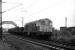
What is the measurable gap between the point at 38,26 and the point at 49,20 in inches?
154

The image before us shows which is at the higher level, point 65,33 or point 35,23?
point 35,23

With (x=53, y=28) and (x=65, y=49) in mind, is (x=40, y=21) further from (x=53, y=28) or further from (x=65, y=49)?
(x=65, y=49)

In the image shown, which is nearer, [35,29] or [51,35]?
[51,35]

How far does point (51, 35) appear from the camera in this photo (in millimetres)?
28000

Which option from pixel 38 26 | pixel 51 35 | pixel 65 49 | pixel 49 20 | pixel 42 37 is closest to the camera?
pixel 65 49

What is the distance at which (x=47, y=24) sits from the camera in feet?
118

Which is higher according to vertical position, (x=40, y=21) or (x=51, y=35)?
(x=40, y=21)

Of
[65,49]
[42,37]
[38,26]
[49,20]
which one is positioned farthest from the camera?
[49,20]

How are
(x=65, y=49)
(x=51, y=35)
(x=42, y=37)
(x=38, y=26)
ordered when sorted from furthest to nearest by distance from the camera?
(x=38, y=26)
(x=42, y=37)
(x=51, y=35)
(x=65, y=49)

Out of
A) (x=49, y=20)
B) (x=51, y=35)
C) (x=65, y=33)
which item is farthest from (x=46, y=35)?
(x=49, y=20)

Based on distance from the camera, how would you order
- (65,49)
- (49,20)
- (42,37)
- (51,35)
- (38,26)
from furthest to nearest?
1. (49,20)
2. (38,26)
3. (42,37)
4. (51,35)
5. (65,49)

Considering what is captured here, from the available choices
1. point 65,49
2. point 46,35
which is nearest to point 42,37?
point 46,35

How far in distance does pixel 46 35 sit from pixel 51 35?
104 cm

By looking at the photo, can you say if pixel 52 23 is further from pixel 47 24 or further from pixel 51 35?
pixel 51 35
